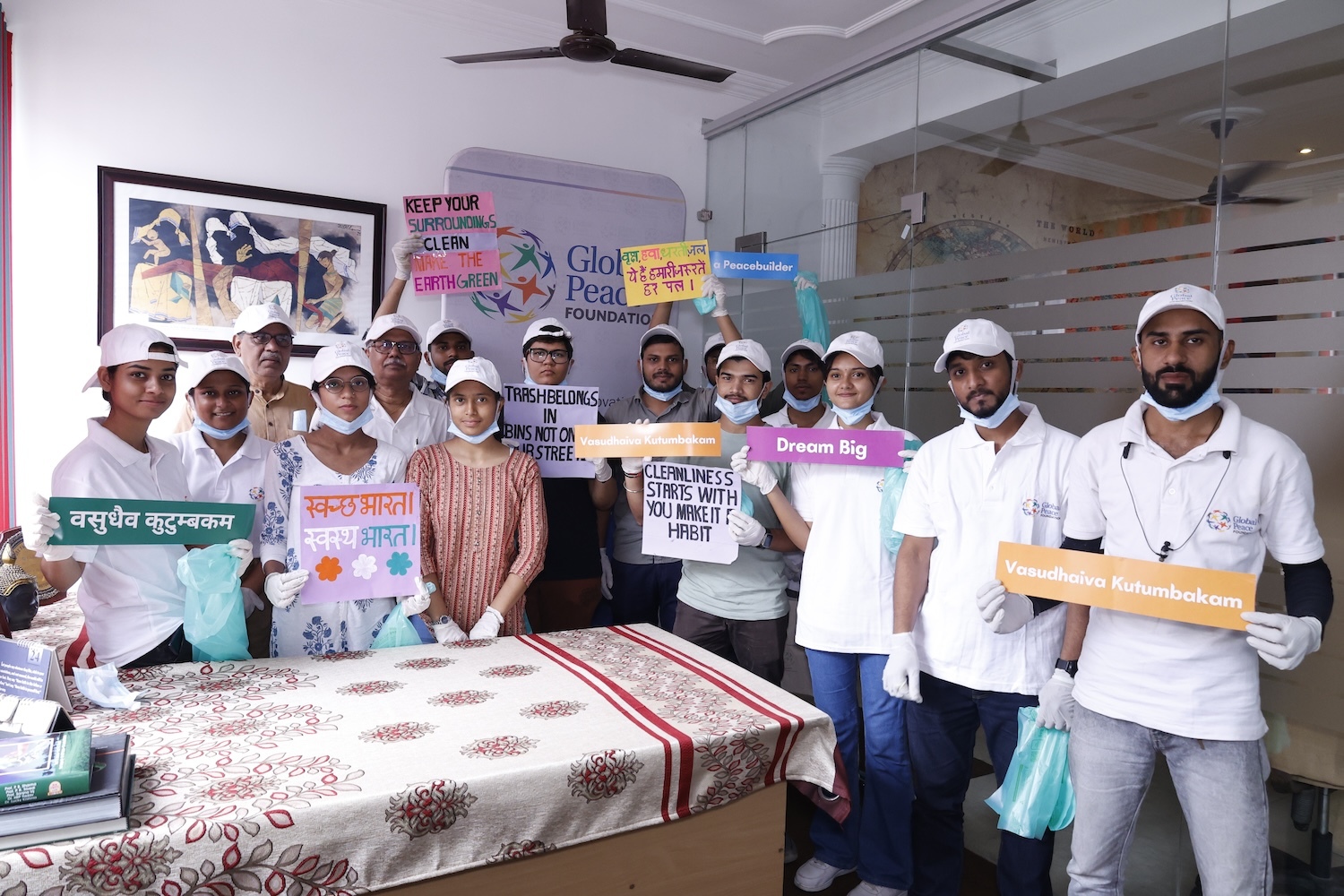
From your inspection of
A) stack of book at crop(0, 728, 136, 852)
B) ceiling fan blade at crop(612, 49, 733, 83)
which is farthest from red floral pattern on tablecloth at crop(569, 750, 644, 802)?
ceiling fan blade at crop(612, 49, 733, 83)

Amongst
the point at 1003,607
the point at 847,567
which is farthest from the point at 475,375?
the point at 1003,607

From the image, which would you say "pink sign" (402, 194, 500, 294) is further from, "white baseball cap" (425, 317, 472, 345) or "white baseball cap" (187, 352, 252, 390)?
"white baseball cap" (187, 352, 252, 390)

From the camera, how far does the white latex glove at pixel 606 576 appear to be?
130 inches

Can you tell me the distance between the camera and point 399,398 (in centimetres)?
305

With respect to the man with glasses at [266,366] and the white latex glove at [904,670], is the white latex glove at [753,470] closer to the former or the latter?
the white latex glove at [904,670]

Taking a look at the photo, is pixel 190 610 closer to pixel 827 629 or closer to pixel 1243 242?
pixel 827 629

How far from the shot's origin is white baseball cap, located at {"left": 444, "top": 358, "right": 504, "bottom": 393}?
8.31ft

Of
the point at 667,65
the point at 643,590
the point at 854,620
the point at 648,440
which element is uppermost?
the point at 667,65

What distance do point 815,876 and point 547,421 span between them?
1758 mm

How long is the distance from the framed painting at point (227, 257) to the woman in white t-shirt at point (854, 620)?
228 centimetres

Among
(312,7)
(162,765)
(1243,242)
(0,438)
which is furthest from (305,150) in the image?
(1243,242)

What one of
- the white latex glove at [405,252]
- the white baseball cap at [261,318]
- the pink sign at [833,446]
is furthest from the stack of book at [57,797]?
the white latex glove at [405,252]

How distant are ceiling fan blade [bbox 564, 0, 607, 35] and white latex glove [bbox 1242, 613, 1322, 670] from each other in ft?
7.98

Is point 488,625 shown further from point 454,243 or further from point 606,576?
point 454,243
